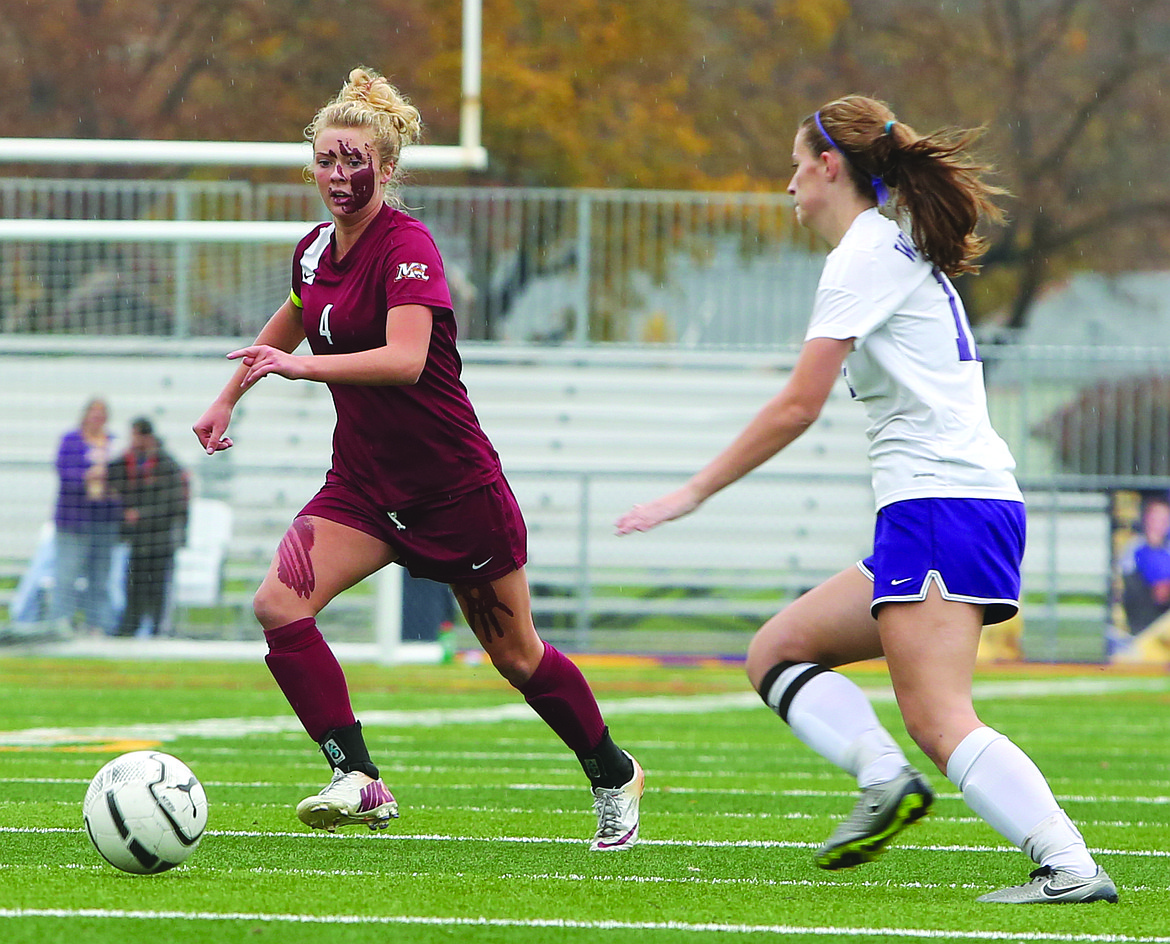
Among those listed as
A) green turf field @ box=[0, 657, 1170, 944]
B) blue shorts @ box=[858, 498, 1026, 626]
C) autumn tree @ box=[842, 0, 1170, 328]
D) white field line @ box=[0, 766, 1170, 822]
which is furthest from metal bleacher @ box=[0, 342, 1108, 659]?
blue shorts @ box=[858, 498, 1026, 626]

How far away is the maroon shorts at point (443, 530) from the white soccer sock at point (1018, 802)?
1621mm

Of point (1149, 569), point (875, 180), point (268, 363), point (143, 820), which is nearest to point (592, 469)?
point (1149, 569)

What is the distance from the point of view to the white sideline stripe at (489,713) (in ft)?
29.3

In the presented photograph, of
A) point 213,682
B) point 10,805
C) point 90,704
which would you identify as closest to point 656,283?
point 213,682

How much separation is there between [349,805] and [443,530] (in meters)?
0.84

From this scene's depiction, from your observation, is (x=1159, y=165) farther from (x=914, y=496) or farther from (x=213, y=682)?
(x=914, y=496)

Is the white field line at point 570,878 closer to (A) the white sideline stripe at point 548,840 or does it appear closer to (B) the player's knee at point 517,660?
(A) the white sideline stripe at point 548,840

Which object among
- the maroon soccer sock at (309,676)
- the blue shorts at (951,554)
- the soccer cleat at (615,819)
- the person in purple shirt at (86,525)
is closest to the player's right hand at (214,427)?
the maroon soccer sock at (309,676)

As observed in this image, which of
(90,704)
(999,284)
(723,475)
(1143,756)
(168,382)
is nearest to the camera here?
(723,475)

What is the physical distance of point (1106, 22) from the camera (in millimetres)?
28516

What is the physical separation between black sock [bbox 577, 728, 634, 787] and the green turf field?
0.73 feet

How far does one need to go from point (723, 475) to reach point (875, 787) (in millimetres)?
857

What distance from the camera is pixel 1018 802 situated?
4.28 meters

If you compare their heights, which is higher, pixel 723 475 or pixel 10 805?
pixel 723 475
